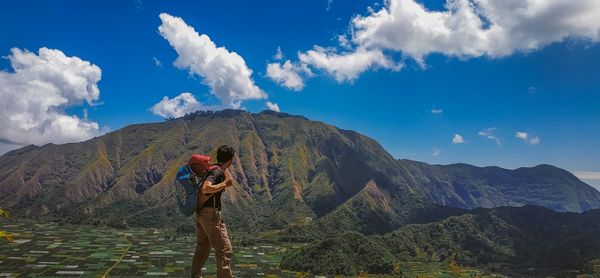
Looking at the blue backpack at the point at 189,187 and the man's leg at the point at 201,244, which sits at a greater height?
the blue backpack at the point at 189,187

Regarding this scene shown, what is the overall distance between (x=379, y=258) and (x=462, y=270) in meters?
43.7

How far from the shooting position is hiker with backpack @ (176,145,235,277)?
30.3 ft

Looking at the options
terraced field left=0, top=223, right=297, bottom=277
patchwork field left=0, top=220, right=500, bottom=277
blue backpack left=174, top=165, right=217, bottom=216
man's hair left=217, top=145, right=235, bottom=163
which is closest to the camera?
blue backpack left=174, top=165, right=217, bottom=216

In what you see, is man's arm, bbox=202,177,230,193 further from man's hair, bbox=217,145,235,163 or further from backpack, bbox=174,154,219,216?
man's hair, bbox=217,145,235,163

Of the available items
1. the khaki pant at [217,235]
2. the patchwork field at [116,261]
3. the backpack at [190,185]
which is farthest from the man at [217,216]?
the patchwork field at [116,261]

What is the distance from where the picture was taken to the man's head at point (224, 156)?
9664 millimetres

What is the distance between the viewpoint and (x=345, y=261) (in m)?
169

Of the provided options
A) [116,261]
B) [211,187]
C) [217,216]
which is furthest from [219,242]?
[116,261]

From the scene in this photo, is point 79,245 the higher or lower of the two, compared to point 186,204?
lower

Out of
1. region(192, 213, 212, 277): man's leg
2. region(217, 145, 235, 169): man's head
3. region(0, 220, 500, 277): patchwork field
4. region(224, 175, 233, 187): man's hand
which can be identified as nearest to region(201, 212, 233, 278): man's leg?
region(192, 213, 212, 277): man's leg

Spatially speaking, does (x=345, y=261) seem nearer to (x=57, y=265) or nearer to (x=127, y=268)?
(x=127, y=268)

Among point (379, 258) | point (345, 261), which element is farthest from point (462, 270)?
point (345, 261)

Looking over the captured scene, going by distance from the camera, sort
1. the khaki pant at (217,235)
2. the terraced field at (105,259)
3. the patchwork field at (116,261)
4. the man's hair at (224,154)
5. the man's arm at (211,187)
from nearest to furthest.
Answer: the man's arm at (211,187) → the khaki pant at (217,235) → the man's hair at (224,154) → the terraced field at (105,259) → the patchwork field at (116,261)

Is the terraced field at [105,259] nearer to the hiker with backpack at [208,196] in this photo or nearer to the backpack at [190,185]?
the hiker with backpack at [208,196]
